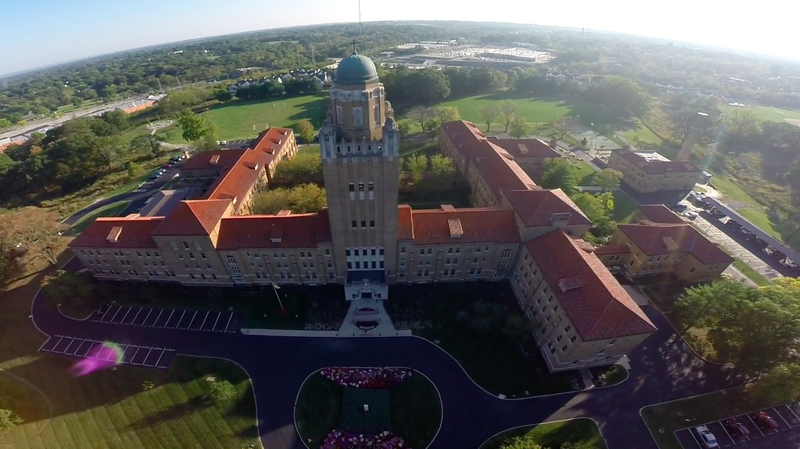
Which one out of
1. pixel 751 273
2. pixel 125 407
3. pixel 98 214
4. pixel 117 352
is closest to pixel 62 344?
pixel 117 352

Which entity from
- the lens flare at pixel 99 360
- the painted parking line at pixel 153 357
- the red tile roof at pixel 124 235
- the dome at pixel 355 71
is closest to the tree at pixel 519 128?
the dome at pixel 355 71

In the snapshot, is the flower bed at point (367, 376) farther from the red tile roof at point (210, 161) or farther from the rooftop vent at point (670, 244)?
the red tile roof at point (210, 161)

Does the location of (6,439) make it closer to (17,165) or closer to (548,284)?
(548,284)

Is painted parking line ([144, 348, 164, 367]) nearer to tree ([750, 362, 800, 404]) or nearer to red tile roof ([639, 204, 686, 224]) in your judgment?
tree ([750, 362, 800, 404])

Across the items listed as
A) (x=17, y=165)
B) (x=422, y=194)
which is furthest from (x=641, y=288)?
(x=17, y=165)

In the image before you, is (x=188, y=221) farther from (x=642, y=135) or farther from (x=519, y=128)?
(x=642, y=135)

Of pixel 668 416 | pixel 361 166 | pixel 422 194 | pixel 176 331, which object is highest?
pixel 361 166

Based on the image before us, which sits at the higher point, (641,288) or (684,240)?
(684,240)
